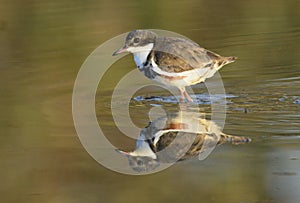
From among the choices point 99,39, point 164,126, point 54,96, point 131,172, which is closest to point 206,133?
point 164,126

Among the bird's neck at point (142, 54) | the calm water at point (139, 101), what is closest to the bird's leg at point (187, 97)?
the calm water at point (139, 101)

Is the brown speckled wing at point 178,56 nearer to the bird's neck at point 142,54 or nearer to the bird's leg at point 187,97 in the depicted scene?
the bird's neck at point 142,54

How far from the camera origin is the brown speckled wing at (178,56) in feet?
27.8

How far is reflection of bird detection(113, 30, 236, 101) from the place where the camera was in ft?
27.8

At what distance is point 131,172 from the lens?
654cm

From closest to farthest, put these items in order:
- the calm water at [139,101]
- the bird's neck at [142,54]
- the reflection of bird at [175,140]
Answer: the calm water at [139,101]
the reflection of bird at [175,140]
the bird's neck at [142,54]

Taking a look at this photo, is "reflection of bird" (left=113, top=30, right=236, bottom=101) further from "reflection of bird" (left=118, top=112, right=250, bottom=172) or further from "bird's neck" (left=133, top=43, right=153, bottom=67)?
"reflection of bird" (left=118, top=112, right=250, bottom=172)

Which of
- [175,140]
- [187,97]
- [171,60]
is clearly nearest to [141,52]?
[171,60]

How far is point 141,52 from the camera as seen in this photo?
342 inches

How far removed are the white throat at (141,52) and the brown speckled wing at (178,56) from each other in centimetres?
7

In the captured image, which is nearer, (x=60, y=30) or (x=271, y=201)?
(x=271, y=201)

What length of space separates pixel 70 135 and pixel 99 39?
16.5 ft

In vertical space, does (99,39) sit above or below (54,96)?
below

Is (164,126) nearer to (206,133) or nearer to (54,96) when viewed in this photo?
(206,133)
